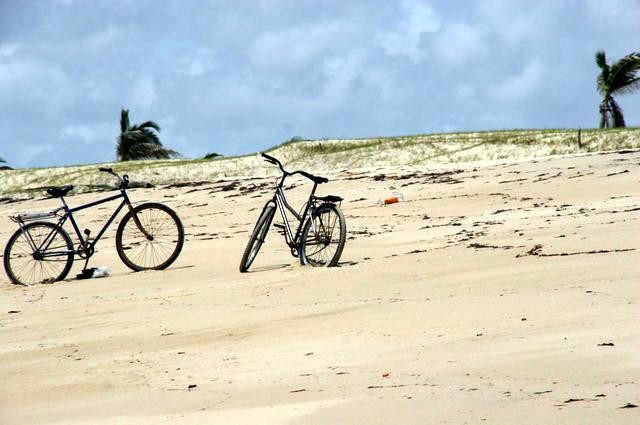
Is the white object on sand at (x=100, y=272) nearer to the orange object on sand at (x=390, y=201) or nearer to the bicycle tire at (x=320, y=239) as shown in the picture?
the bicycle tire at (x=320, y=239)

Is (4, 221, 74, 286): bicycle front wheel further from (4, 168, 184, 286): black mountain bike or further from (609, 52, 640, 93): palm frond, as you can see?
(609, 52, 640, 93): palm frond

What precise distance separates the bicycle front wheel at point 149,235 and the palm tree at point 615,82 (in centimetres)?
2520

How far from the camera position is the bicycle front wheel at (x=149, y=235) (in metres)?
10.4

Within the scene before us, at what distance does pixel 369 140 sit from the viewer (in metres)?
25.1

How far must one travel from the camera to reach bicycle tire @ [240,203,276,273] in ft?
30.7

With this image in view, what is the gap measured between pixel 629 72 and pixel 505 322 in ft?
99.0

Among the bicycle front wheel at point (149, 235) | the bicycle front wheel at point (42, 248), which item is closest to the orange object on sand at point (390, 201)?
the bicycle front wheel at point (149, 235)

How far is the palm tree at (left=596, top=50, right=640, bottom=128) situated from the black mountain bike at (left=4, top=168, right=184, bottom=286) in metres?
25.5

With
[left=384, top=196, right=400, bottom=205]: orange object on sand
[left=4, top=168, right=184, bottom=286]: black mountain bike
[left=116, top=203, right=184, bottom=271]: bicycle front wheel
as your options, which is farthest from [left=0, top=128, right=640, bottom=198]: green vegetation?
[left=4, top=168, right=184, bottom=286]: black mountain bike

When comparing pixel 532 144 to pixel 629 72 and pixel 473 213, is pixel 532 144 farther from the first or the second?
pixel 629 72

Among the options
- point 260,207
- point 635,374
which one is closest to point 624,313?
point 635,374

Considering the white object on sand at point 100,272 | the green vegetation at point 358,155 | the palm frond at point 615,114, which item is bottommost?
the white object on sand at point 100,272

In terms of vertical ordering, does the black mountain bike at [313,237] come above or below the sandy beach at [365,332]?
above

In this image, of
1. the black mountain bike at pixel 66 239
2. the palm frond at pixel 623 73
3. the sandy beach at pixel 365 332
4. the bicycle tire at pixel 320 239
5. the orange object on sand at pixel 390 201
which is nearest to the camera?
the sandy beach at pixel 365 332
